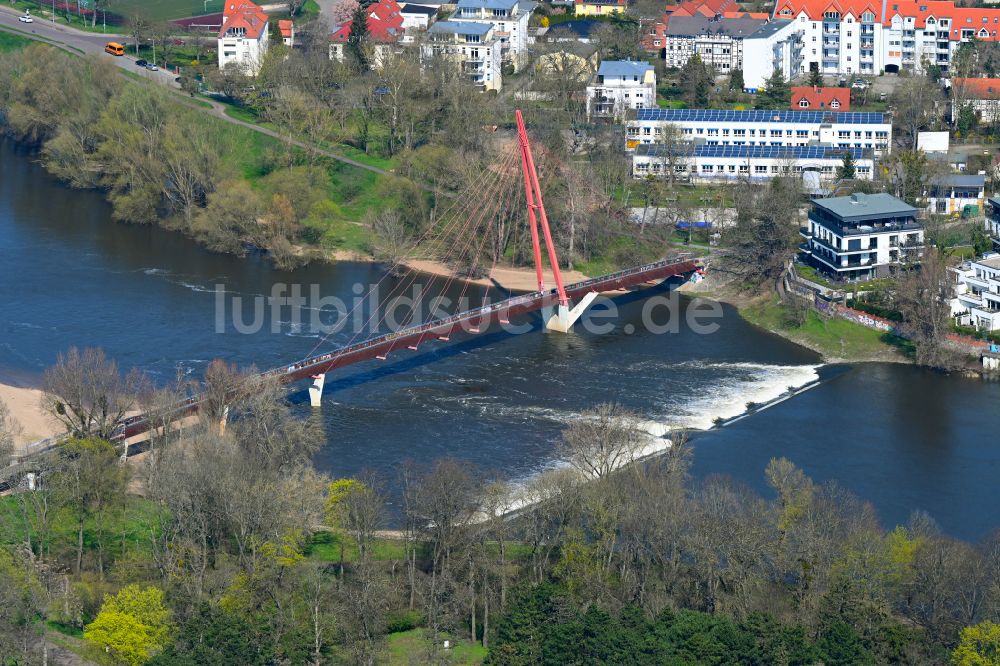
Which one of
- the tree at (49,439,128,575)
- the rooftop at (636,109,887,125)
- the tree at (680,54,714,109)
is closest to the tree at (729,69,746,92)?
the tree at (680,54,714,109)

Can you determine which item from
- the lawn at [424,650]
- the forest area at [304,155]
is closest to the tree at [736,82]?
the forest area at [304,155]

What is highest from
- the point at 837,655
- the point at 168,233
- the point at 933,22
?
the point at 933,22

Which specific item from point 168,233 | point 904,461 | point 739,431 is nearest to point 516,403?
point 739,431

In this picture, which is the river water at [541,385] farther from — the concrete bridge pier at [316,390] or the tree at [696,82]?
the tree at [696,82]

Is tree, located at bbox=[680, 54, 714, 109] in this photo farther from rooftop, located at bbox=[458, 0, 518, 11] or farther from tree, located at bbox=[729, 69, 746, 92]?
rooftop, located at bbox=[458, 0, 518, 11]

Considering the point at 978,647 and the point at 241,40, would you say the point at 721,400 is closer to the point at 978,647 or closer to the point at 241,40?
the point at 978,647

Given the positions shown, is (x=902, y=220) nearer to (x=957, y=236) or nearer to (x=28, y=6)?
(x=957, y=236)
